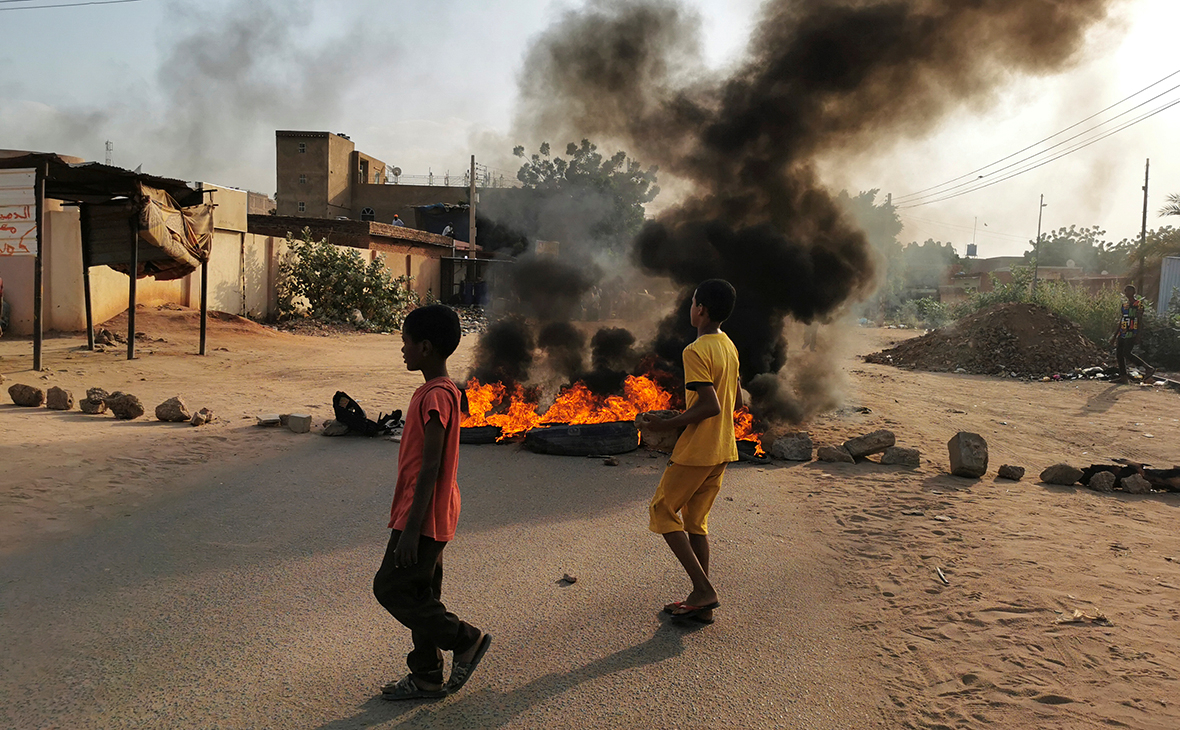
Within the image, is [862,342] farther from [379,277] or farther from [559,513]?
[559,513]

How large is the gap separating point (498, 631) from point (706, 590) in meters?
1.10

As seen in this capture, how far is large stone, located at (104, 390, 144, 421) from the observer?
8.34 meters

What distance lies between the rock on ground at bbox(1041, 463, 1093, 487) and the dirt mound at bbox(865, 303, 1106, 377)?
40.4 ft

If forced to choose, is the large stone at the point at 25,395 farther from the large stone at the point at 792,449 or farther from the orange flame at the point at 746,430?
the large stone at the point at 792,449

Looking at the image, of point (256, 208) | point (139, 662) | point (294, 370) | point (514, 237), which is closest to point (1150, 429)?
point (139, 662)

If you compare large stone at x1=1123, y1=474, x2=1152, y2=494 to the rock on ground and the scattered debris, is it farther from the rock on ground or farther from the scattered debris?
the scattered debris

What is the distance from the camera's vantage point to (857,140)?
12.5 m

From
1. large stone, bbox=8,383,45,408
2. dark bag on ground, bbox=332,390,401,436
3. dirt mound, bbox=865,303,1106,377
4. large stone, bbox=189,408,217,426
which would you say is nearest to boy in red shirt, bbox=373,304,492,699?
dark bag on ground, bbox=332,390,401,436

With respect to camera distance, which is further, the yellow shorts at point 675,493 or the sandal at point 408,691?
the yellow shorts at point 675,493

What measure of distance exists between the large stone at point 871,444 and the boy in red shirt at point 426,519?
19.7 ft

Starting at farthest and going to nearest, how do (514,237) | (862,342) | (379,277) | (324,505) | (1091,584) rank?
(514,237) → (862,342) → (379,277) → (324,505) → (1091,584)

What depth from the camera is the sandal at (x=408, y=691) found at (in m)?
3.03

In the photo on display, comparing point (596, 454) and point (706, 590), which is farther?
point (596, 454)

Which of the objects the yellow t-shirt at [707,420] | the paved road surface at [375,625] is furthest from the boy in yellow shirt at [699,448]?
the paved road surface at [375,625]
